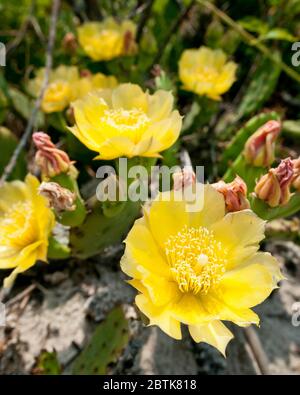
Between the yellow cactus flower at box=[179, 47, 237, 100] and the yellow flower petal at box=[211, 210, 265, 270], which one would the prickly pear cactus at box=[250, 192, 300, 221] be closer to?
the yellow flower petal at box=[211, 210, 265, 270]

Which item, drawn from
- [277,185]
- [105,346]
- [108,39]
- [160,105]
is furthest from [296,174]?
[108,39]

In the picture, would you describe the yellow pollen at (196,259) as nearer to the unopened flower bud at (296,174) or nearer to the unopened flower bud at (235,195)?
the unopened flower bud at (235,195)

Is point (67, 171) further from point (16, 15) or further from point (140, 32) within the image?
point (16, 15)

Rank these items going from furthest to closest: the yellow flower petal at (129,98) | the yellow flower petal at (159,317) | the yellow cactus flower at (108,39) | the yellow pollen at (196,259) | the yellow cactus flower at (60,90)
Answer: the yellow cactus flower at (108,39) < the yellow cactus flower at (60,90) < the yellow flower petal at (129,98) < the yellow pollen at (196,259) < the yellow flower petal at (159,317)

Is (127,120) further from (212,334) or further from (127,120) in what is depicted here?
(212,334)
